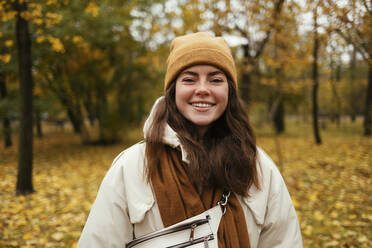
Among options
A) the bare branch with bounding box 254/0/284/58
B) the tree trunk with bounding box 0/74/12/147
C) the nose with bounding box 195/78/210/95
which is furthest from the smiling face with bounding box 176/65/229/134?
the tree trunk with bounding box 0/74/12/147

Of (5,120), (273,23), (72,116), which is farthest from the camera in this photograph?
(72,116)

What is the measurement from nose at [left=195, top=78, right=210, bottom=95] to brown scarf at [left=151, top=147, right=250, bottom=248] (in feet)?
1.29

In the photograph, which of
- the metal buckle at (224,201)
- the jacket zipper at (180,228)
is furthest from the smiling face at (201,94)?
the jacket zipper at (180,228)

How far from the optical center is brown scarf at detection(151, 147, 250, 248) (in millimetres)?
1315

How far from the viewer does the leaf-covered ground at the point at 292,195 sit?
368cm

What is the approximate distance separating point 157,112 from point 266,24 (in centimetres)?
582

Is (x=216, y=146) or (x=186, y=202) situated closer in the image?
(x=186, y=202)

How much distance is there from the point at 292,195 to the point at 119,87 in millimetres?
9957

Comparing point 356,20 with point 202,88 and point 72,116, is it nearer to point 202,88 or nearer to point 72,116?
point 202,88

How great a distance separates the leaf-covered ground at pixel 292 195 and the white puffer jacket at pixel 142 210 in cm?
245

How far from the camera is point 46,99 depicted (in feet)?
33.3

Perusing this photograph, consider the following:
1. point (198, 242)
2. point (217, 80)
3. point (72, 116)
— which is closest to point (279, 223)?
point (198, 242)

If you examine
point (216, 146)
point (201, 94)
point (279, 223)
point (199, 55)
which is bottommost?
point (279, 223)

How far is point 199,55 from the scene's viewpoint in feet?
4.89
